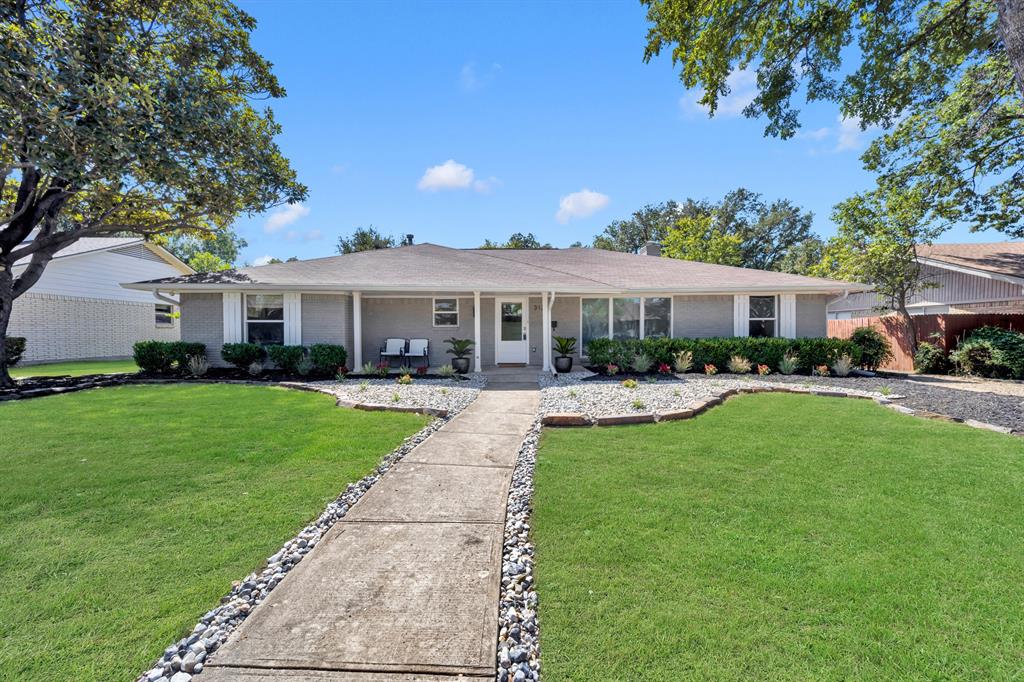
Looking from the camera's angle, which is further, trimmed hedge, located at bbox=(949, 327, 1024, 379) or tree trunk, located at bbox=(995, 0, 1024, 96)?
trimmed hedge, located at bbox=(949, 327, 1024, 379)

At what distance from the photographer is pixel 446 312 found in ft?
44.7

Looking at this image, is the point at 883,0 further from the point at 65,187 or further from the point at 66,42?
the point at 65,187

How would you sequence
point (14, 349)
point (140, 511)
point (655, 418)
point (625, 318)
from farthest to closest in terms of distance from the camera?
point (14, 349)
point (625, 318)
point (655, 418)
point (140, 511)

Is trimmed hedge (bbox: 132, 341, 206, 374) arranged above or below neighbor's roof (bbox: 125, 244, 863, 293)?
below

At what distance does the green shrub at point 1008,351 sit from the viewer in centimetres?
→ 1143

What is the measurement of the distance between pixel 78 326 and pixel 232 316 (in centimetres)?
1076

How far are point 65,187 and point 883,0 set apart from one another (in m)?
16.5

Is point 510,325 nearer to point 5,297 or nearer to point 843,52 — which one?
point 843,52

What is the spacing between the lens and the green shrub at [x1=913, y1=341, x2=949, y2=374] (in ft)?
43.2

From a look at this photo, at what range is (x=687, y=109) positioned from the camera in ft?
28.6

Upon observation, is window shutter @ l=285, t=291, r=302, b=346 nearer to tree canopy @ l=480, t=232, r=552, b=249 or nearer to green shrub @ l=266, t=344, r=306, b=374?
green shrub @ l=266, t=344, r=306, b=374

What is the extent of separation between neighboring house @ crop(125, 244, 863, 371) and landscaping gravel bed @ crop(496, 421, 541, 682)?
28.8 ft

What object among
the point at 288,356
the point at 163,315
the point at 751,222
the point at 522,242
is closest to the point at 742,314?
the point at 288,356

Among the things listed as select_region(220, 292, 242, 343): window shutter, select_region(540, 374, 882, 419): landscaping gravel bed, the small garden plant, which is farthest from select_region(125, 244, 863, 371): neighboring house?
select_region(540, 374, 882, 419): landscaping gravel bed
